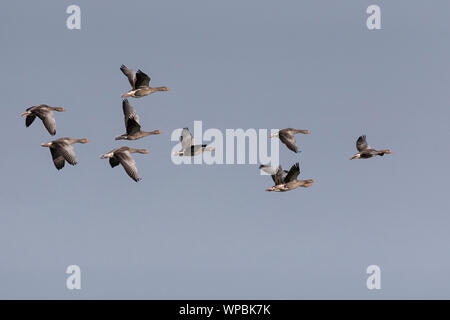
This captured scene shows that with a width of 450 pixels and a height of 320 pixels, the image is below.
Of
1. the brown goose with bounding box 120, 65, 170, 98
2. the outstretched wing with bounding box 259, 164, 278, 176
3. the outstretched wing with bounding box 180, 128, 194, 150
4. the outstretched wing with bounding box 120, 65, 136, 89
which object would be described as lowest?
the outstretched wing with bounding box 259, 164, 278, 176

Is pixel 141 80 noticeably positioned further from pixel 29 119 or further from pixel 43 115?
pixel 29 119

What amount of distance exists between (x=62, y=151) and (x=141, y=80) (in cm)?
633

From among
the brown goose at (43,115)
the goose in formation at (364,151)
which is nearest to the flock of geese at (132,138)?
the brown goose at (43,115)

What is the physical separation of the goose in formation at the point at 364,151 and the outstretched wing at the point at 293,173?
6.66 metres

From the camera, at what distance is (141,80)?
155 feet

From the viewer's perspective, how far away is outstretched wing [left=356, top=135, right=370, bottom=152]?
170ft

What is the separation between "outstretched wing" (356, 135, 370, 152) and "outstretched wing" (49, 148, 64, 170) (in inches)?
754

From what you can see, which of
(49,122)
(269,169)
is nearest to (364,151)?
(269,169)

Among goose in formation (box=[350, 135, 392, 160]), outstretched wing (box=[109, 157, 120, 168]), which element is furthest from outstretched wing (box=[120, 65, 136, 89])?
goose in formation (box=[350, 135, 392, 160])

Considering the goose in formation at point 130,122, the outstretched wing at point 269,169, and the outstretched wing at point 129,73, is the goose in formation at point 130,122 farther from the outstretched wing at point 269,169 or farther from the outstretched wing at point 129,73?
the outstretched wing at point 269,169

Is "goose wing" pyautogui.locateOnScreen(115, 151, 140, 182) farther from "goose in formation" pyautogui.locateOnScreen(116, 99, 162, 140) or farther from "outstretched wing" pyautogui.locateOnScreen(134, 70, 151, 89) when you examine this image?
"outstretched wing" pyautogui.locateOnScreen(134, 70, 151, 89)

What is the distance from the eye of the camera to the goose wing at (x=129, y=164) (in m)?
42.7
